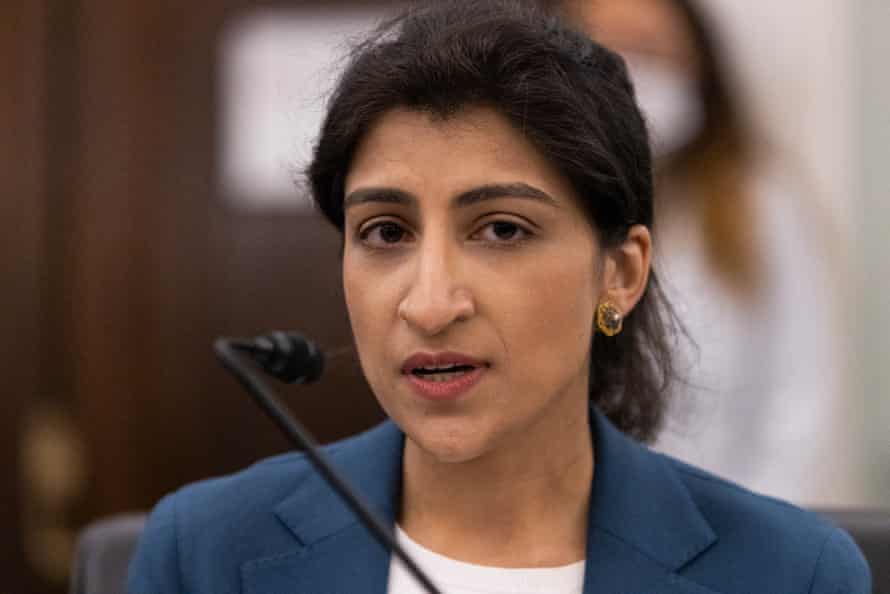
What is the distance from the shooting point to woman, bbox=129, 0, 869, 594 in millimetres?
995

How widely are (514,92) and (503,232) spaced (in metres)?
0.12

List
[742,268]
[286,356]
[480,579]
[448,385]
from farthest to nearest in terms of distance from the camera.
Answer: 1. [742,268]
2. [480,579]
3. [448,385]
4. [286,356]

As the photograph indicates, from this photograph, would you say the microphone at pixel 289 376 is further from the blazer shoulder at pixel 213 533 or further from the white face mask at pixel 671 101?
the white face mask at pixel 671 101

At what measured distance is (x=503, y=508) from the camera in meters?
1.11

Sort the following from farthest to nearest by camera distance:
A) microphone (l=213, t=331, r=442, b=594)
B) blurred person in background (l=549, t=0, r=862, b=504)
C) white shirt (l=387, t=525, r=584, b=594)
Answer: blurred person in background (l=549, t=0, r=862, b=504), white shirt (l=387, t=525, r=584, b=594), microphone (l=213, t=331, r=442, b=594)

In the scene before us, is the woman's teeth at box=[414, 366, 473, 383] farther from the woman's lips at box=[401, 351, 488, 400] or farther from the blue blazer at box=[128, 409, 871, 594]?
the blue blazer at box=[128, 409, 871, 594]

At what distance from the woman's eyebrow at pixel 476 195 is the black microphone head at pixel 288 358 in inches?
7.1

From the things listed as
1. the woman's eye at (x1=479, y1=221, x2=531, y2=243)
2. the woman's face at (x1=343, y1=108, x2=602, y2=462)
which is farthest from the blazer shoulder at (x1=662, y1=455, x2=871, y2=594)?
the woman's eye at (x1=479, y1=221, x2=531, y2=243)

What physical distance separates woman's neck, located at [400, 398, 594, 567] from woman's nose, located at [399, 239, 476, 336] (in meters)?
0.18

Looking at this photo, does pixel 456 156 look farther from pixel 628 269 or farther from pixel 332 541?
pixel 332 541

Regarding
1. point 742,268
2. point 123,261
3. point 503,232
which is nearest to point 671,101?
point 742,268

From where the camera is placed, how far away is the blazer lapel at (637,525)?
1089 millimetres

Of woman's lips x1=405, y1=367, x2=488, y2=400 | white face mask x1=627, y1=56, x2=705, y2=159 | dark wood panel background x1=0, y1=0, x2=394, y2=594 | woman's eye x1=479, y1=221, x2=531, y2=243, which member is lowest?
dark wood panel background x1=0, y1=0, x2=394, y2=594

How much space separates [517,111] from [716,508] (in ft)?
1.47
